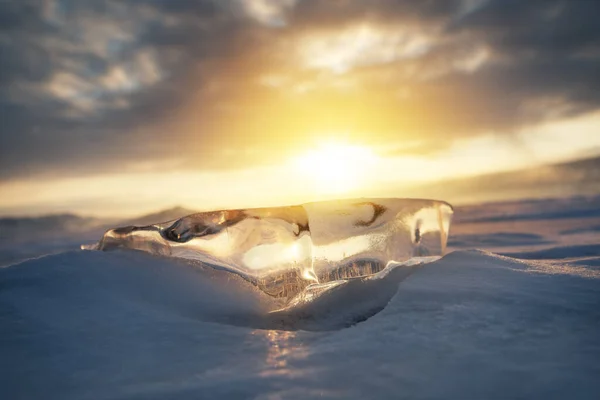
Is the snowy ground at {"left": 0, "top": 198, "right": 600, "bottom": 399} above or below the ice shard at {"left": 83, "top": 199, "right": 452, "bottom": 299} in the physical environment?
below

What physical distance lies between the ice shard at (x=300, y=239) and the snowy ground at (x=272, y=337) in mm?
147

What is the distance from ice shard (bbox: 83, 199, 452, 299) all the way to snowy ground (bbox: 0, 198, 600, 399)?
0.48ft

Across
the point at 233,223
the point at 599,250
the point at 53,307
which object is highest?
the point at 233,223

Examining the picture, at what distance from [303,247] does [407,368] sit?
116 centimetres

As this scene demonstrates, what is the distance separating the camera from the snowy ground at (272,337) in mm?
1203

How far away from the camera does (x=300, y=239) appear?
2.35m

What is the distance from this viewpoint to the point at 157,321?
5.17 feet

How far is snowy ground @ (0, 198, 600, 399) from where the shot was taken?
1.20 metres

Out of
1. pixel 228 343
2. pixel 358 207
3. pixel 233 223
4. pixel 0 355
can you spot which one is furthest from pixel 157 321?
pixel 358 207

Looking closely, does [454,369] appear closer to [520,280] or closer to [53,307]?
[520,280]

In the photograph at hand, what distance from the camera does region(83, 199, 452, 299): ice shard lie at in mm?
2193

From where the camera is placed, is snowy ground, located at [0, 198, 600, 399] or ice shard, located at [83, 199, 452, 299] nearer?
snowy ground, located at [0, 198, 600, 399]

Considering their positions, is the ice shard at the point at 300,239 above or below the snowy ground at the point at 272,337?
above

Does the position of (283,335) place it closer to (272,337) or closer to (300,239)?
(272,337)
